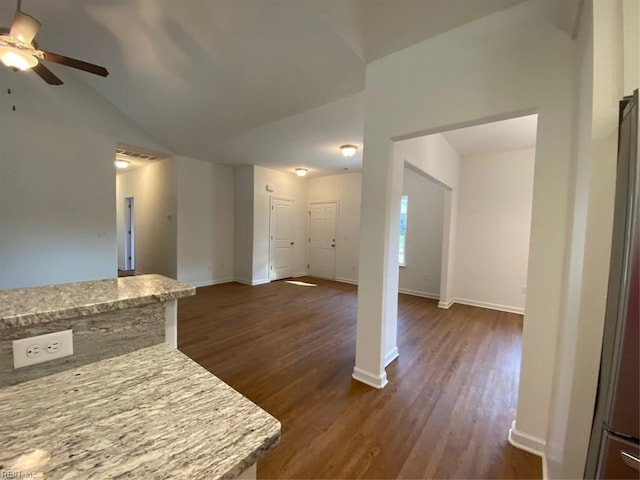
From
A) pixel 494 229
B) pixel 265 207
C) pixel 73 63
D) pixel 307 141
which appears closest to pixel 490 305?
pixel 494 229

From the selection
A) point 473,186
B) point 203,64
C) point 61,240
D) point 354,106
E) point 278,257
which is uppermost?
point 203,64

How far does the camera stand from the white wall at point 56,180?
137 inches

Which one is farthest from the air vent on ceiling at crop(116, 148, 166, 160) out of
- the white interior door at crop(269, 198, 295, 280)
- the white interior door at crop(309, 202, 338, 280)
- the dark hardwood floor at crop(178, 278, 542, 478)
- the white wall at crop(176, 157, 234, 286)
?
the white interior door at crop(309, 202, 338, 280)

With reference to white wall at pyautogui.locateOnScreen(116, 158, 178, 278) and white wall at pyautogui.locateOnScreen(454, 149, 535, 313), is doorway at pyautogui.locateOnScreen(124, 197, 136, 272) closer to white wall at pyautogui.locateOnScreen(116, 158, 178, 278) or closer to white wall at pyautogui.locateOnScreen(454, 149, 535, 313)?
white wall at pyautogui.locateOnScreen(116, 158, 178, 278)

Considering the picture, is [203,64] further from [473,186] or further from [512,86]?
[473,186]

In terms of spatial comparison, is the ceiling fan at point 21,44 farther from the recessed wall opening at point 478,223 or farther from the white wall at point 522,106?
the recessed wall opening at point 478,223

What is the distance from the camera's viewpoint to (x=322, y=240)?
6.88 meters

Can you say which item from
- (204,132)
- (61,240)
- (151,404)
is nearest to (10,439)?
(151,404)

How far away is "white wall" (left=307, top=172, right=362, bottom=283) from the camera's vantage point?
6.26 meters

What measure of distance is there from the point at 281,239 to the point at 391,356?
4.41m

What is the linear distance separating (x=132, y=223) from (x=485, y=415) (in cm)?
853

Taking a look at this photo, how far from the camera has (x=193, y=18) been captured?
2.38m

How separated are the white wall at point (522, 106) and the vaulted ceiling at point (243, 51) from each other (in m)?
0.16

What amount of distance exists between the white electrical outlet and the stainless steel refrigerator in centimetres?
162
